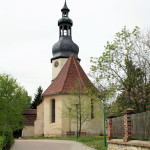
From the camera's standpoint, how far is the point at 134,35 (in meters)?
19.0

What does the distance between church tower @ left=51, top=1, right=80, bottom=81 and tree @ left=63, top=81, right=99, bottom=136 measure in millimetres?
9784

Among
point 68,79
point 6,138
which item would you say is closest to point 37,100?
point 68,79

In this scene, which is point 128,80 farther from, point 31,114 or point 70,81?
point 31,114

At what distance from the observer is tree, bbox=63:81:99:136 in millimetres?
26641

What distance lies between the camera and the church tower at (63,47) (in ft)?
128

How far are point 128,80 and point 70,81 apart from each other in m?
14.9

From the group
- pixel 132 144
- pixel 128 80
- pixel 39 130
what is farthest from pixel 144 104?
pixel 39 130

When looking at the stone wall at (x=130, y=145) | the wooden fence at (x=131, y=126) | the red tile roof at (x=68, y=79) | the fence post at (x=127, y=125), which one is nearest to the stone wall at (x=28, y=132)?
the red tile roof at (x=68, y=79)

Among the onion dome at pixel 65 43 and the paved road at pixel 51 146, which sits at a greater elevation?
the onion dome at pixel 65 43

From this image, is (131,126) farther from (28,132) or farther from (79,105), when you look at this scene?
(28,132)

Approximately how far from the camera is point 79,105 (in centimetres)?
2702

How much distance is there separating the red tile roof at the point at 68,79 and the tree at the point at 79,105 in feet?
4.92

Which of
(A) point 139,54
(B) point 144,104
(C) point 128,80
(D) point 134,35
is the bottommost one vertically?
(B) point 144,104

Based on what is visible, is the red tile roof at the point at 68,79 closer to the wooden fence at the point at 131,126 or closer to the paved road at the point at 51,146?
Result: the paved road at the point at 51,146
